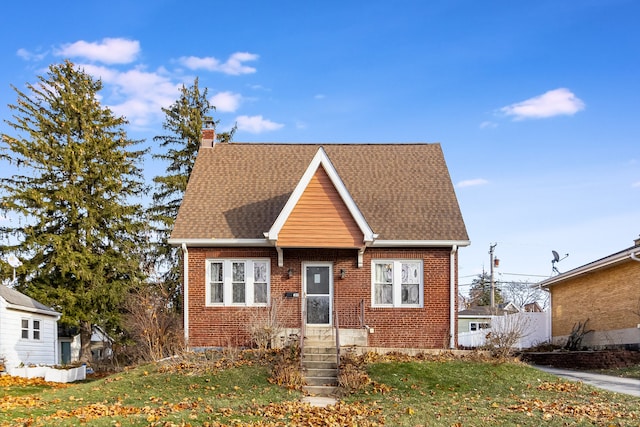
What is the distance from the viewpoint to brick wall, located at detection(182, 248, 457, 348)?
67.8 ft

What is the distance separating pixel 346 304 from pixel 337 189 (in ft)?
12.6

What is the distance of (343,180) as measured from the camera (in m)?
23.7

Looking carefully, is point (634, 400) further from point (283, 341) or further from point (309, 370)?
point (283, 341)

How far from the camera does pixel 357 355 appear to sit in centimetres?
1833

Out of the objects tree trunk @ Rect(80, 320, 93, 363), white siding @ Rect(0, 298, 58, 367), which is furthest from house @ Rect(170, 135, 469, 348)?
tree trunk @ Rect(80, 320, 93, 363)

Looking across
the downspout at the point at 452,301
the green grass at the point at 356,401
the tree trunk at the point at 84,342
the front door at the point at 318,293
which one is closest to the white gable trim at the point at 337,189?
the front door at the point at 318,293

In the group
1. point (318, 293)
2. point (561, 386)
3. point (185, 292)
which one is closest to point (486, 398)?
point (561, 386)

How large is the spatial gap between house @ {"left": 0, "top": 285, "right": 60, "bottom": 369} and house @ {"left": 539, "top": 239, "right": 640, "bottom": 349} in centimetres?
2346

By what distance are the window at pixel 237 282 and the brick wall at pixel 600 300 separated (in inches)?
526

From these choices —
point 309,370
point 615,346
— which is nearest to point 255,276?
point 309,370

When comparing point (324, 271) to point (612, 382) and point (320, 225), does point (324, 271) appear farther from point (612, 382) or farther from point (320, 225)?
point (612, 382)

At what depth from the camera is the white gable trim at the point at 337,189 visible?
19.8 m

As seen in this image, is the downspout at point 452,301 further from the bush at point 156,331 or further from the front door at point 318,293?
the bush at point 156,331

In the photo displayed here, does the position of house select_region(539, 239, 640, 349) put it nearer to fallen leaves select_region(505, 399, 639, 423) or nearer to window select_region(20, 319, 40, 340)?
fallen leaves select_region(505, 399, 639, 423)
